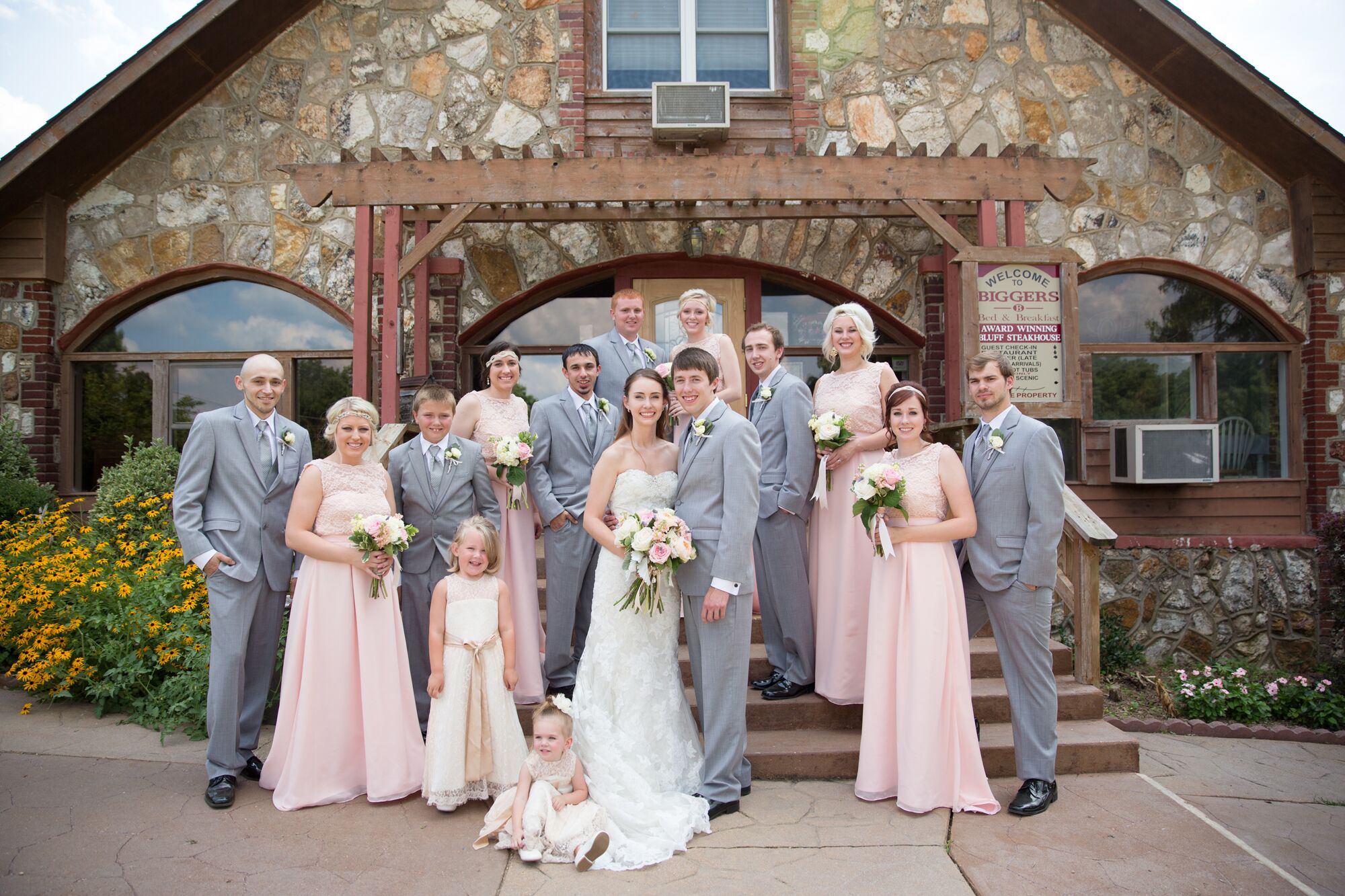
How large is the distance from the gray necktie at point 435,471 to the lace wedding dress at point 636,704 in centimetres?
102

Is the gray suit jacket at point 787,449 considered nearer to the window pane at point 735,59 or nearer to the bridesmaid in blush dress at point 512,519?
the bridesmaid in blush dress at point 512,519

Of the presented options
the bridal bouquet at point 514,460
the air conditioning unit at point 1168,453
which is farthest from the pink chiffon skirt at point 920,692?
the air conditioning unit at point 1168,453

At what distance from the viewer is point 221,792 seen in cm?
430

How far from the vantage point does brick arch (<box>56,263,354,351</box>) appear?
8.67 meters

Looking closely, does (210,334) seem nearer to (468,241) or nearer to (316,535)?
(468,241)

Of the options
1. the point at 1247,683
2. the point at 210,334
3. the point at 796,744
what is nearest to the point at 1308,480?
the point at 1247,683

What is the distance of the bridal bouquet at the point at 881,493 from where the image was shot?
4199 mm

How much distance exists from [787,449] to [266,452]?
2738 millimetres

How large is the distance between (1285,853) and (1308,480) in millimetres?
5900

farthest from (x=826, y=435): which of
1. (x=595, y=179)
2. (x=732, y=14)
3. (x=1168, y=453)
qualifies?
(x=732, y=14)

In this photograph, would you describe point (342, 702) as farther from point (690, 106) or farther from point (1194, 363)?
point (1194, 363)

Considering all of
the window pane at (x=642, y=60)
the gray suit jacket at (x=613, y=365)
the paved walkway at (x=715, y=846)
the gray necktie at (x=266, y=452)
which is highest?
the window pane at (x=642, y=60)

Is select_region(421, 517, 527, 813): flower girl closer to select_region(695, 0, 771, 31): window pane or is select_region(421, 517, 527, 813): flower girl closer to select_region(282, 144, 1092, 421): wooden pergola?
select_region(282, 144, 1092, 421): wooden pergola

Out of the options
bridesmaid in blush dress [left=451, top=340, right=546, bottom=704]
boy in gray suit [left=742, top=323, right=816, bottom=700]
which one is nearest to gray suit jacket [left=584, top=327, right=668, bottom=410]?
bridesmaid in blush dress [left=451, top=340, right=546, bottom=704]
